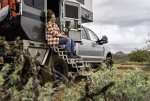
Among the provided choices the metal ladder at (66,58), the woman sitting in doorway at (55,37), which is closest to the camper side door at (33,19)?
the woman sitting in doorway at (55,37)

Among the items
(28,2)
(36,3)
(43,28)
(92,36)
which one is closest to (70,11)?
(43,28)

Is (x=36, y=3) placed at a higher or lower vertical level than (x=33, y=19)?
higher

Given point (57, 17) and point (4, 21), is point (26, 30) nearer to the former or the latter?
point (4, 21)

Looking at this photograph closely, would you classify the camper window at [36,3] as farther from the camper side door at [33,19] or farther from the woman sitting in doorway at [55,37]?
the woman sitting in doorway at [55,37]

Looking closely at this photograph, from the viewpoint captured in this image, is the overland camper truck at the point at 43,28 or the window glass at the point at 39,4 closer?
the overland camper truck at the point at 43,28

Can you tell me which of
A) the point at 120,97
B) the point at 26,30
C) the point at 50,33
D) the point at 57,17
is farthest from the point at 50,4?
the point at 120,97

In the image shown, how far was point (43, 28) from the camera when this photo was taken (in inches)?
441

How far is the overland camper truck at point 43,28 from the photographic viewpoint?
10.1 metres

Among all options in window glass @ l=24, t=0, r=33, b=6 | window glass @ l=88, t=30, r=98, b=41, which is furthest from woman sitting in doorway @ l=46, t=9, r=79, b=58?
window glass @ l=88, t=30, r=98, b=41

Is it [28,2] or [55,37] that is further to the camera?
[55,37]

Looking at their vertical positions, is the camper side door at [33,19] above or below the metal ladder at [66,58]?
above

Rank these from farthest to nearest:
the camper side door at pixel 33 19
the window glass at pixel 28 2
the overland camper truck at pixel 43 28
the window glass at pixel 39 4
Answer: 1. the window glass at pixel 39 4
2. the window glass at pixel 28 2
3. the camper side door at pixel 33 19
4. the overland camper truck at pixel 43 28

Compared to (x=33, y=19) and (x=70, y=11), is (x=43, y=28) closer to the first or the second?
(x=33, y=19)

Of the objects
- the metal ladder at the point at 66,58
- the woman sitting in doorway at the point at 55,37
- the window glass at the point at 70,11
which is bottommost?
→ the metal ladder at the point at 66,58
